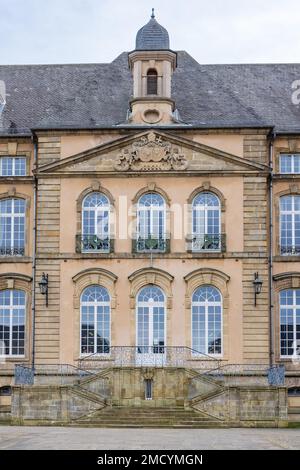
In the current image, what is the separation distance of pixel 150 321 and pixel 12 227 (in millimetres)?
6402

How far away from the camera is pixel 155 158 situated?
3975 cm

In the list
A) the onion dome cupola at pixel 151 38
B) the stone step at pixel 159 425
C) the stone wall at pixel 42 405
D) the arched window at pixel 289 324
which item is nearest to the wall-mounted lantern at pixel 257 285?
the arched window at pixel 289 324

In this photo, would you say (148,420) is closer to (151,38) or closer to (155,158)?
(155,158)

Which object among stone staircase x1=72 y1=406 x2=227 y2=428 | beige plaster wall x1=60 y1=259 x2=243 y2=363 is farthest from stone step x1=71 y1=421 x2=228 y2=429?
beige plaster wall x1=60 y1=259 x2=243 y2=363

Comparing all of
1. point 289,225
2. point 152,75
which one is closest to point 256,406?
point 289,225

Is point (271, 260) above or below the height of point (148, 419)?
above

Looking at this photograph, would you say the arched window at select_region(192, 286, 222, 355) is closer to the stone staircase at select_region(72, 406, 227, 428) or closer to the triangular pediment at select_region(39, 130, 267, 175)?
the stone staircase at select_region(72, 406, 227, 428)

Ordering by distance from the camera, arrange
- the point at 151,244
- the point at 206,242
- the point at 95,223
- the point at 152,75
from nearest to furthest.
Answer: the point at 206,242
the point at 151,244
the point at 95,223
the point at 152,75

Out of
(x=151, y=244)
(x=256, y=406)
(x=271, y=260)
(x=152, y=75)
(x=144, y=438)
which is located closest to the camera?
(x=144, y=438)

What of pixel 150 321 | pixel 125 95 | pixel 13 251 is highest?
pixel 125 95

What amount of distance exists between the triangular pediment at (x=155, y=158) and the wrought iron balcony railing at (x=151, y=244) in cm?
241

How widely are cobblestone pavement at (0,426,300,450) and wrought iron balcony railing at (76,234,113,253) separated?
341 inches

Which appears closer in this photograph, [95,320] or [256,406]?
[256,406]

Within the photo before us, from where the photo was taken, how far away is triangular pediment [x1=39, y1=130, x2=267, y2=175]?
130 feet
